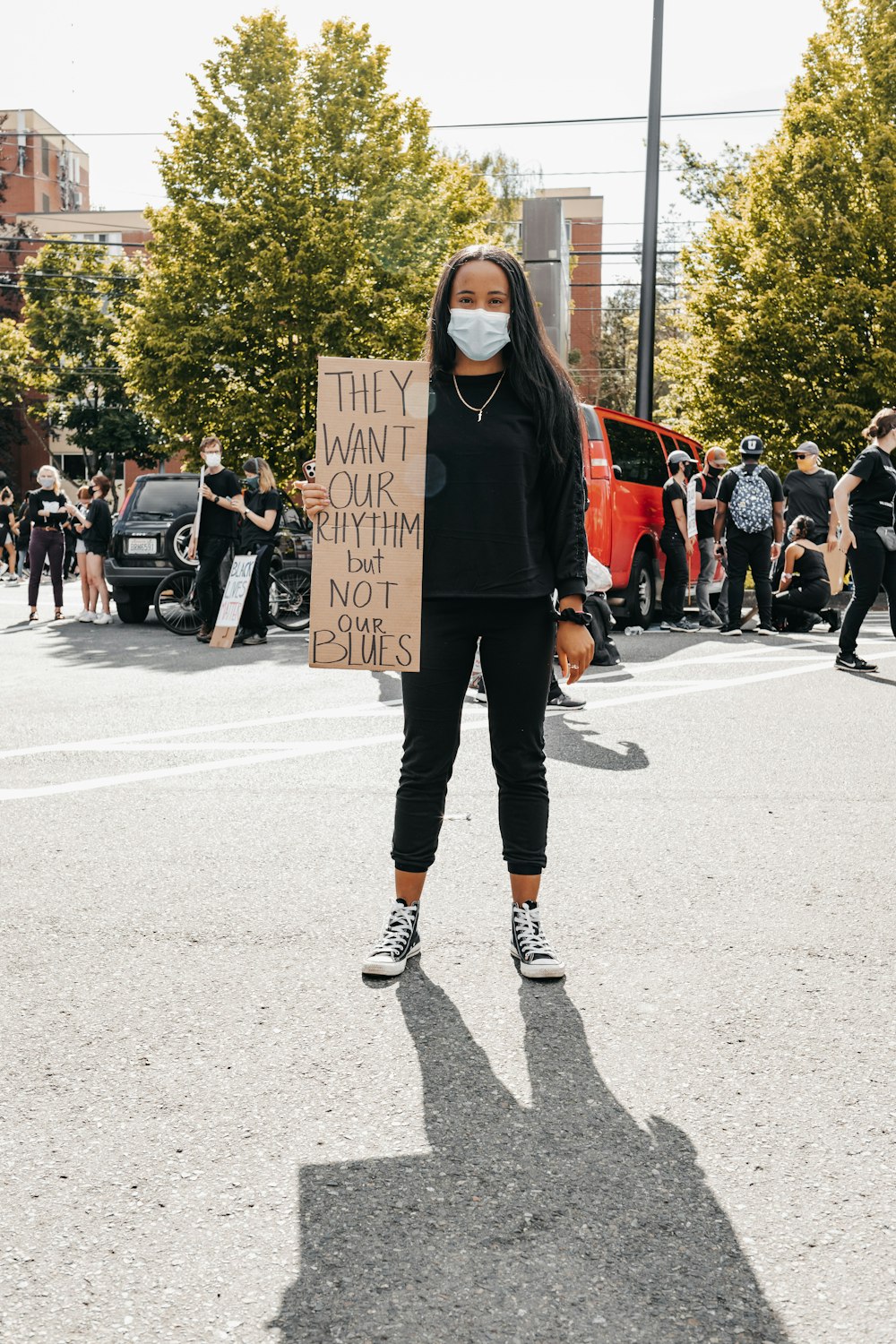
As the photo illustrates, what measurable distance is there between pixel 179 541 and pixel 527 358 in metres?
12.0

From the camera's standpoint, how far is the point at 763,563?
551 inches

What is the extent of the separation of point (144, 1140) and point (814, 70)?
29.4m

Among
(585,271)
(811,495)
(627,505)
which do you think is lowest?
(627,505)

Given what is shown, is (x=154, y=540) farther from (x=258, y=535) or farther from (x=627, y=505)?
(x=627, y=505)

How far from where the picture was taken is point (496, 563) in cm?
387

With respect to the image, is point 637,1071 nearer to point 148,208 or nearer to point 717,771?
point 717,771

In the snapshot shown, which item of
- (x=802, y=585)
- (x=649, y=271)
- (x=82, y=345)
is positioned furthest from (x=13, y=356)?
(x=802, y=585)

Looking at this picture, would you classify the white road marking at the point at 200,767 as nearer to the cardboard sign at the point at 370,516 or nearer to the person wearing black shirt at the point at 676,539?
the cardboard sign at the point at 370,516

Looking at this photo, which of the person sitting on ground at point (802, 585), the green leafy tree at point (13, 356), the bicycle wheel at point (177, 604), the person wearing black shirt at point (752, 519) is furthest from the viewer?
the green leafy tree at point (13, 356)

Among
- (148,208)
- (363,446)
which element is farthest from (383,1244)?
(148,208)

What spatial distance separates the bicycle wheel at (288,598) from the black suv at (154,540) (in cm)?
13

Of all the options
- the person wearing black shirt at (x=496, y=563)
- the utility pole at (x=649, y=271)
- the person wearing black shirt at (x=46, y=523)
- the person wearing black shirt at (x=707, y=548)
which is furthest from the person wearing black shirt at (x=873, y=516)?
the utility pole at (x=649, y=271)

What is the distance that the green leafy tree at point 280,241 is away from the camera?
2681cm

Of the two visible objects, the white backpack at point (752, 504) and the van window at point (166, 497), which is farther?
the van window at point (166, 497)
